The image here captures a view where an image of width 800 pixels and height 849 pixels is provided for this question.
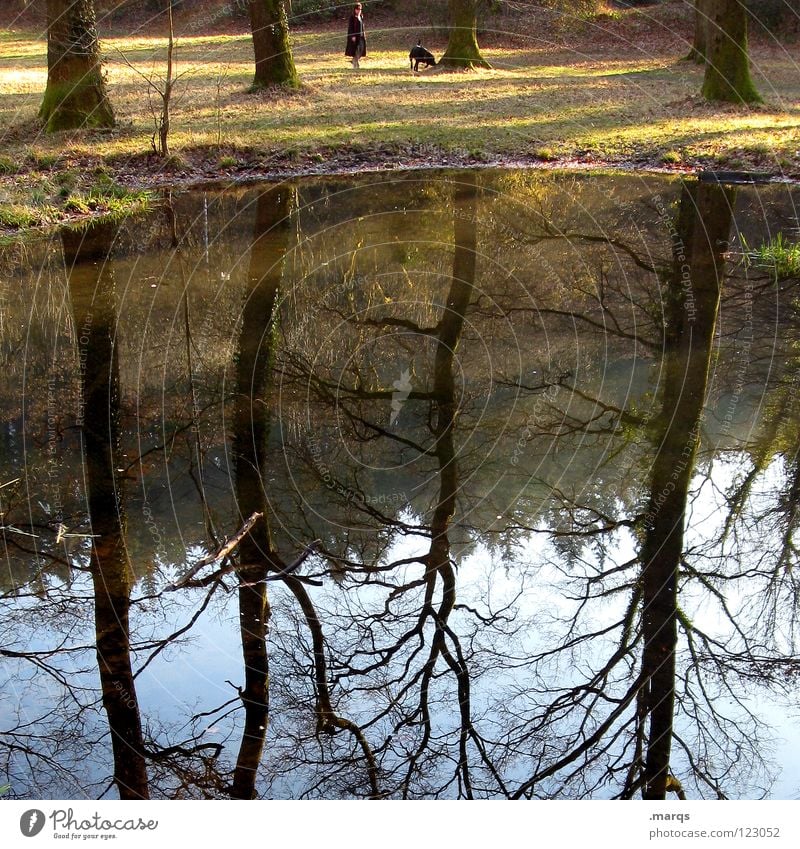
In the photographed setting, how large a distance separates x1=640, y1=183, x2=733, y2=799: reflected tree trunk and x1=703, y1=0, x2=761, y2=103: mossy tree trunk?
663cm

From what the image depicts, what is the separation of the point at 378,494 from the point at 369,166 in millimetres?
10800

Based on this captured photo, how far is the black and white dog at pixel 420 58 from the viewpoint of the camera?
20875mm

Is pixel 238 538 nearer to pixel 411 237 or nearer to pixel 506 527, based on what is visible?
pixel 506 527

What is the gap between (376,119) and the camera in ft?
60.4

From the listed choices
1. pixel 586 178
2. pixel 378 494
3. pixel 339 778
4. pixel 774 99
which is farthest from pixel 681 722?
pixel 774 99

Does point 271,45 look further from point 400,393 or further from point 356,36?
point 400,393

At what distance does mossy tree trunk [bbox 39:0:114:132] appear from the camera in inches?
632

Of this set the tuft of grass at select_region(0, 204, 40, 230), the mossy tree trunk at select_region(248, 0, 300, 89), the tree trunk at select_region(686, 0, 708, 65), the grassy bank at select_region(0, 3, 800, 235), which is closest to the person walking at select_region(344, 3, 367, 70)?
the grassy bank at select_region(0, 3, 800, 235)

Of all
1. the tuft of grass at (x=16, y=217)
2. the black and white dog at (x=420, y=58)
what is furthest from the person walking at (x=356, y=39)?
the tuft of grass at (x=16, y=217)

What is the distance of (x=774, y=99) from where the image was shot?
63.8 feet

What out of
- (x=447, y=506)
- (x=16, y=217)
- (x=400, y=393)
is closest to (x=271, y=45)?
(x=16, y=217)
